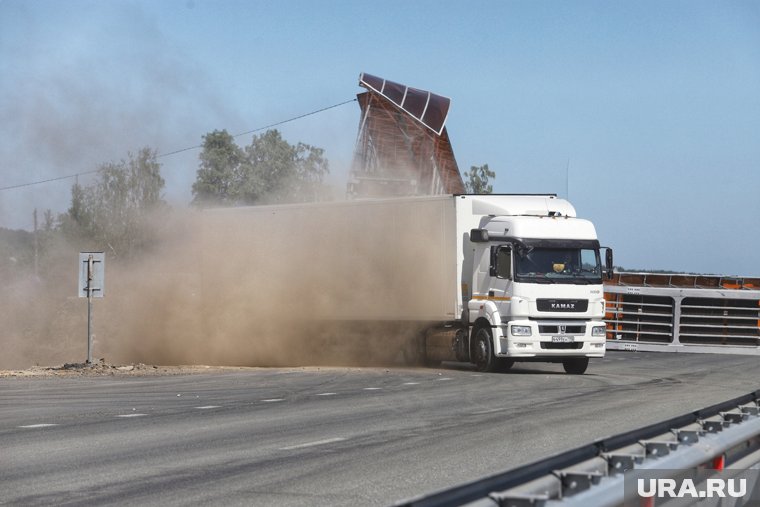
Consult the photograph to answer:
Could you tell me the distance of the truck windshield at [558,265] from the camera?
24297 millimetres

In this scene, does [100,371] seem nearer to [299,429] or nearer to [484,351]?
[484,351]

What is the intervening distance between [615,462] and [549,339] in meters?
18.6

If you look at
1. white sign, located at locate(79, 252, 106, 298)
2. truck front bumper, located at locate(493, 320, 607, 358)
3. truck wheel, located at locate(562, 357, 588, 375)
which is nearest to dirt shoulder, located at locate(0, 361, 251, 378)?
white sign, located at locate(79, 252, 106, 298)

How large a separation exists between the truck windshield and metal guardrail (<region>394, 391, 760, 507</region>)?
51.5ft

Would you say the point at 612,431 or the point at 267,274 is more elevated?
the point at 267,274

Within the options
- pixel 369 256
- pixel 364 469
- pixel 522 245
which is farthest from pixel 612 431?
pixel 369 256

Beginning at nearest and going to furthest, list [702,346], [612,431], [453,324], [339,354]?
[612,431] < [453,324] < [339,354] < [702,346]

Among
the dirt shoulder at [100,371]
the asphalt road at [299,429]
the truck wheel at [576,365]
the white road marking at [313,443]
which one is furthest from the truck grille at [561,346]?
the white road marking at [313,443]

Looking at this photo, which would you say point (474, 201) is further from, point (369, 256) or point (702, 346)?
point (702, 346)

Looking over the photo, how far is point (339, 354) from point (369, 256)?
95.9 inches

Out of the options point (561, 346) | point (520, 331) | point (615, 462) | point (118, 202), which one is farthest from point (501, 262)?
point (118, 202)

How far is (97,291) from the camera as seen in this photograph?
1016 inches

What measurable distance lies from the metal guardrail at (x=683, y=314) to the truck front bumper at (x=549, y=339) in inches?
300

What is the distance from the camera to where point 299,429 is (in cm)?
1331
